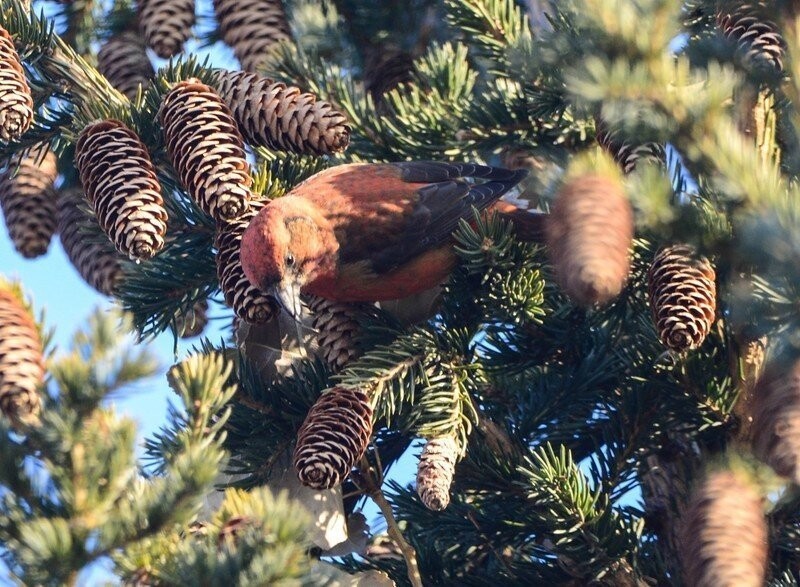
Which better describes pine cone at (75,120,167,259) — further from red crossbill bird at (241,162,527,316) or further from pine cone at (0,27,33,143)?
red crossbill bird at (241,162,527,316)

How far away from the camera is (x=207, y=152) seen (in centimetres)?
231

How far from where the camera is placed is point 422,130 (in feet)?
8.94

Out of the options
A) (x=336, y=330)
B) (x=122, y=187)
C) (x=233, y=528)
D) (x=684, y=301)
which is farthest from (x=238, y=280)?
(x=233, y=528)

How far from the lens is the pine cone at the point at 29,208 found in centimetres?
279

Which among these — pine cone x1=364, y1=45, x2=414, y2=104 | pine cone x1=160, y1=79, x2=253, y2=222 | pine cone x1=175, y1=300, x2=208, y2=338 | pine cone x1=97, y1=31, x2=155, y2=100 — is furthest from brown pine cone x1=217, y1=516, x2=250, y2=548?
pine cone x1=364, y1=45, x2=414, y2=104

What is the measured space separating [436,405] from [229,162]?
0.62 metres

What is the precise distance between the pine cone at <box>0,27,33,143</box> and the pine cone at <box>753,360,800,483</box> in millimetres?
1445

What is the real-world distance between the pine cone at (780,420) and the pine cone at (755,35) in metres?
0.50

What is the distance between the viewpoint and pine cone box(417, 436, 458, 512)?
78.9 inches

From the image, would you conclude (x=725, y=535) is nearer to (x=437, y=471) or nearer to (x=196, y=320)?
(x=437, y=471)

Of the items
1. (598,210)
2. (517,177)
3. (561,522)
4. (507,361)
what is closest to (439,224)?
(517,177)

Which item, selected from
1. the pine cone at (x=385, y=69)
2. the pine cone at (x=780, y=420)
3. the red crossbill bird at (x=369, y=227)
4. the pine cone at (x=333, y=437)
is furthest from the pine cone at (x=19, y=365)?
the pine cone at (x=385, y=69)

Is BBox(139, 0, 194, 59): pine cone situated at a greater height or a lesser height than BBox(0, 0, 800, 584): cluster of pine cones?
greater

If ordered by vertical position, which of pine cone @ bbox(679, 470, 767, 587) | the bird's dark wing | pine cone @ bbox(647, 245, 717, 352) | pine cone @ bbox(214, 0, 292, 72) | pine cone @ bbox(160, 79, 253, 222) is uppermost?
pine cone @ bbox(214, 0, 292, 72)
